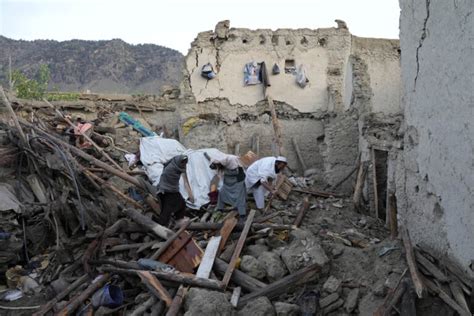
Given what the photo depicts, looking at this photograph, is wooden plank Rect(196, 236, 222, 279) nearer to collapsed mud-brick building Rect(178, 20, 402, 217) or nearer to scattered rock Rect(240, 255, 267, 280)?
scattered rock Rect(240, 255, 267, 280)

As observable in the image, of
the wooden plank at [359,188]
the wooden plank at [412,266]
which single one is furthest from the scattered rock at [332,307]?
the wooden plank at [359,188]

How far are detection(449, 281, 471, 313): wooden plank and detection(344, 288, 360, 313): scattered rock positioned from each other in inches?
39.2

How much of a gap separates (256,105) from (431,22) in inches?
307

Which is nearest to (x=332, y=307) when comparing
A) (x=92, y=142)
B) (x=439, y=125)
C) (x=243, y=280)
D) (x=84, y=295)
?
(x=243, y=280)

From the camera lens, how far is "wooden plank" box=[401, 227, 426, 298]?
4.05 m

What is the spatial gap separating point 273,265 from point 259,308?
29.7 inches

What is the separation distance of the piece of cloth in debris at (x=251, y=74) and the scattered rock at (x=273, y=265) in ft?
25.0

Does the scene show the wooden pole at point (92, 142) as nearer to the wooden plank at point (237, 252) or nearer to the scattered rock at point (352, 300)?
the wooden plank at point (237, 252)

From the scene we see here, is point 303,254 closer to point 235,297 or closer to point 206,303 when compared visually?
point 235,297

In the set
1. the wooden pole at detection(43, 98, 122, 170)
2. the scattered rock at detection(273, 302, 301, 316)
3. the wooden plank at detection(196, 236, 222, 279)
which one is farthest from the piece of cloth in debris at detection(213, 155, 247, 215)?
the wooden pole at detection(43, 98, 122, 170)

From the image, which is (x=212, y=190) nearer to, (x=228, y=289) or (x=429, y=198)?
(x=228, y=289)

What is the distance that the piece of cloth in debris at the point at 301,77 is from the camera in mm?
12208

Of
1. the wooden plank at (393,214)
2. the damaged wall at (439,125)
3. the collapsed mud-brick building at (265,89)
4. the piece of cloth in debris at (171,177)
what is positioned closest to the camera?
the damaged wall at (439,125)

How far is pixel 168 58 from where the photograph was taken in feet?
151
